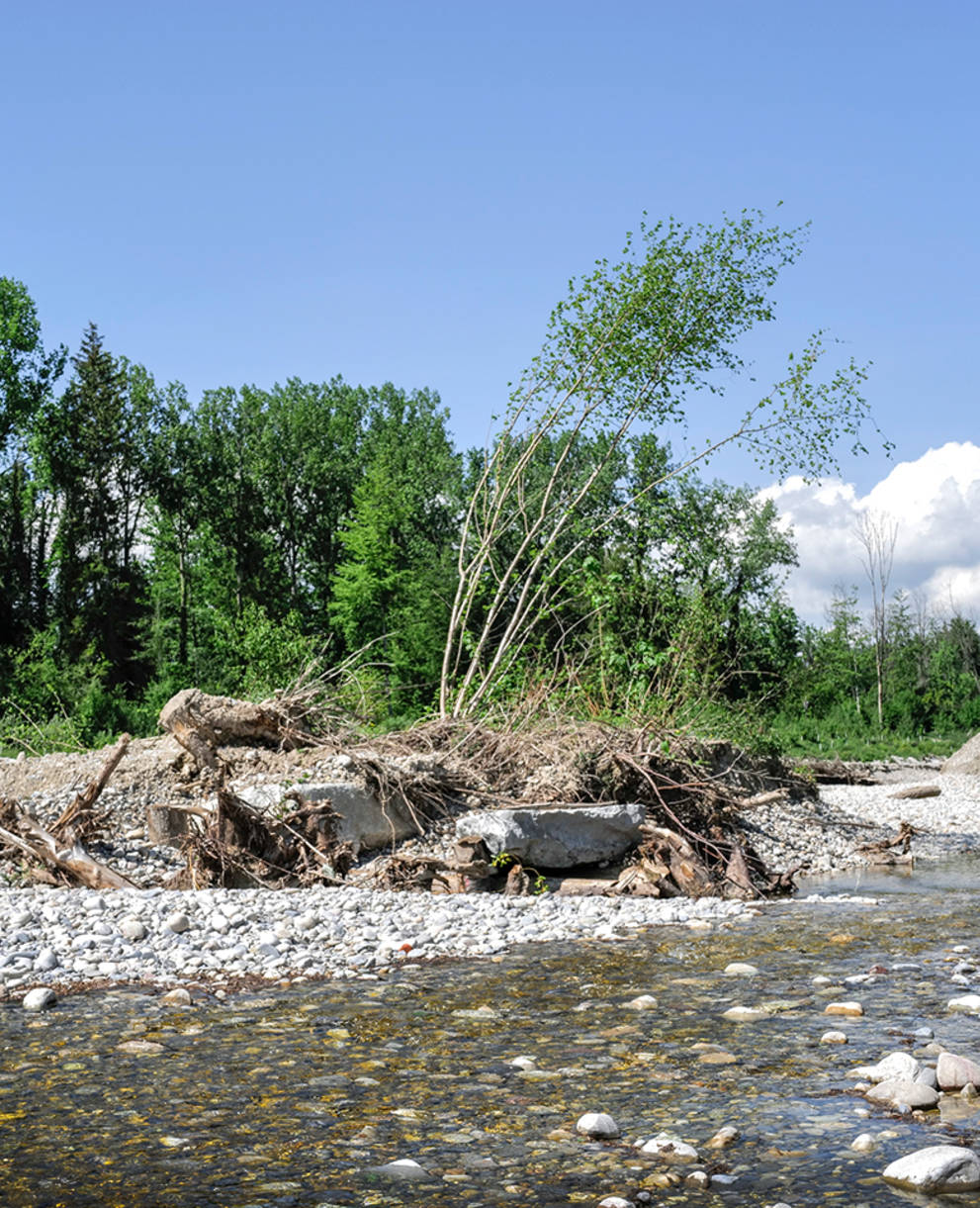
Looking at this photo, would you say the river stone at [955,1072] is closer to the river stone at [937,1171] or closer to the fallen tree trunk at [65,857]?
the river stone at [937,1171]

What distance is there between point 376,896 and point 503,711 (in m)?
4.87

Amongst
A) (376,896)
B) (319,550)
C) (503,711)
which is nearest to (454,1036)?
(376,896)

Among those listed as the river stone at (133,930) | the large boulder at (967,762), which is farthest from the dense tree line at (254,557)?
the river stone at (133,930)

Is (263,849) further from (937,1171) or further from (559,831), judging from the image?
(937,1171)

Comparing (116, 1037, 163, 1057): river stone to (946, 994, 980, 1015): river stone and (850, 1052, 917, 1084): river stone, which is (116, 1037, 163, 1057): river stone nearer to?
(850, 1052, 917, 1084): river stone

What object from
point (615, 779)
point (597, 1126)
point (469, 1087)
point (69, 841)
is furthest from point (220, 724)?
point (597, 1126)

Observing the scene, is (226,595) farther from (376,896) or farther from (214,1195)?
(214,1195)

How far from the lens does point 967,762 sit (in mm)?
24953

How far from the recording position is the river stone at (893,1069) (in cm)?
431

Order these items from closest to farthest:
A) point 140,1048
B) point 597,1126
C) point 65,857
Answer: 1. point 597,1126
2. point 140,1048
3. point 65,857

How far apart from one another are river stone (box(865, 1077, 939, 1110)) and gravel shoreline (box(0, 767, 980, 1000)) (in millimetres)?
3252

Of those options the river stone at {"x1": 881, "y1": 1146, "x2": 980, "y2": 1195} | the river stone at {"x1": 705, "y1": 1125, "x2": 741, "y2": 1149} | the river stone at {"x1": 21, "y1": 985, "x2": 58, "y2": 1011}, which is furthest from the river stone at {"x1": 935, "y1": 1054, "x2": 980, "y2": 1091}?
the river stone at {"x1": 21, "y1": 985, "x2": 58, "y2": 1011}

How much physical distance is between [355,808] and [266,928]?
3.49m

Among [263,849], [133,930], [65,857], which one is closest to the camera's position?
[133,930]
